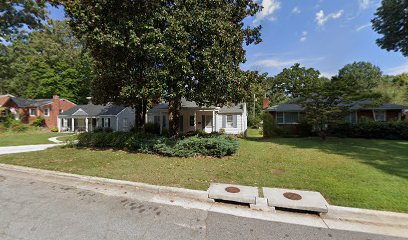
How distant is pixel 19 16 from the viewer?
729 inches

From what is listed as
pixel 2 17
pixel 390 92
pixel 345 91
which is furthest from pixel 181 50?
pixel 390 92

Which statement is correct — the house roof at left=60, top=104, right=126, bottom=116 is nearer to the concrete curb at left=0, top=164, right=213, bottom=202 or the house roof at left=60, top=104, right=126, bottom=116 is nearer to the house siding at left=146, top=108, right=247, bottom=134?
the house siding at left=146, top=108, right=247, bottom=134

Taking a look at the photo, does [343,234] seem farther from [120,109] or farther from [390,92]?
[390,92]

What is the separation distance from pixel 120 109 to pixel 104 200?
25161mm

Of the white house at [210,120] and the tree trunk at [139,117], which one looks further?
the white house at [210,120]

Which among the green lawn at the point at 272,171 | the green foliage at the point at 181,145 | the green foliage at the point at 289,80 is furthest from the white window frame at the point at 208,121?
the green foliage at the point at 289,80

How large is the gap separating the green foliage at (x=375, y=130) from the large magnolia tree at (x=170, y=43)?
1309 centimetres

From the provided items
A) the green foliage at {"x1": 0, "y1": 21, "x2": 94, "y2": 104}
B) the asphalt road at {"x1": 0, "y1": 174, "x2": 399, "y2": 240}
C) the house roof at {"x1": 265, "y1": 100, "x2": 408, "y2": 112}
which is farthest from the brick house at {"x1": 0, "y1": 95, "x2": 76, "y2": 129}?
the asphalt road at {"x1": 0, "y1": 174, "x2": 399, "y2": 240}

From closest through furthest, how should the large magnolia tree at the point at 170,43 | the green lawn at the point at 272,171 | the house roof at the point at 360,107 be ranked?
the green lawn at the point at 272,171
the large magnolia tree at the point at 170,43
the house roof at the point at 360,107

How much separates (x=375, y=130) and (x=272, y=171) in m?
15.3

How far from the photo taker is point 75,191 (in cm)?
581

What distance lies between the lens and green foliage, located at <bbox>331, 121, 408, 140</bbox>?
16.8 meters

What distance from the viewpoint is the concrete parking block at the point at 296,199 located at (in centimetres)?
450

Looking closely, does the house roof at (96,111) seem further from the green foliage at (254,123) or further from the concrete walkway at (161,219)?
the concrete walkway at (161,219)
